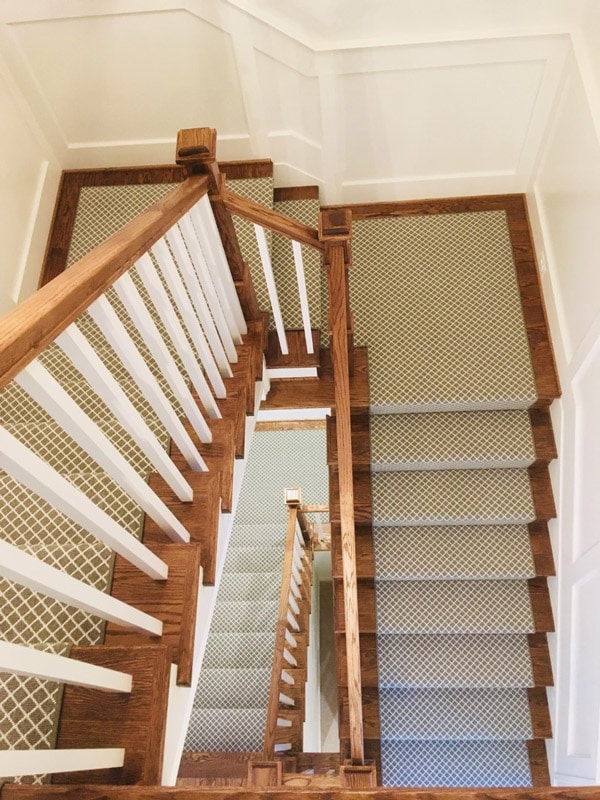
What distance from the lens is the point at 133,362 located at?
1293mm

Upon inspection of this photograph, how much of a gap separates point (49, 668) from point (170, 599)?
607 millimetres

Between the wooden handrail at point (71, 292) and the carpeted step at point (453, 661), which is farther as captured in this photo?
the carpeted step at point (453, 661)

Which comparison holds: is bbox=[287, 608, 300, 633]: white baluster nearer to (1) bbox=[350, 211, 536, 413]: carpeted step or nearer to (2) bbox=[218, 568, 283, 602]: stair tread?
(2) bbox=[218, 568, 283, 602]: stair tread

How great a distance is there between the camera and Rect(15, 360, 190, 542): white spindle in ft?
2.93

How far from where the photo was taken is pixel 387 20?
2.55 meters

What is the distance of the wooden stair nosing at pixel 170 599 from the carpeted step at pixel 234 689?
8.86 ft

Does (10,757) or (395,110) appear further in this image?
(395,110)

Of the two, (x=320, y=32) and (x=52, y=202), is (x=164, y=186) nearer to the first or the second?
(x=52, y=202)

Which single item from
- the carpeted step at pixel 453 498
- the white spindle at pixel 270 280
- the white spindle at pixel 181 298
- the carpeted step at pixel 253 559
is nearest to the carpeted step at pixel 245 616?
the carpeted step at pixel 253 559

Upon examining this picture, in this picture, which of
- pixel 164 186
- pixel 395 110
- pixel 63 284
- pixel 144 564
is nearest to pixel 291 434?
pixel 164 186

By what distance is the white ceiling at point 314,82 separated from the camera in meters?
2.56

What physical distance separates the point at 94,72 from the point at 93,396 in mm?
1612

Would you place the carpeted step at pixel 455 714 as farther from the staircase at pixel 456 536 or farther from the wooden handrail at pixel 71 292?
the wooden handrail at pixel 71 292

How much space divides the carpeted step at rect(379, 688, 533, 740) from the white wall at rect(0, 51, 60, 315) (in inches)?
95.4
